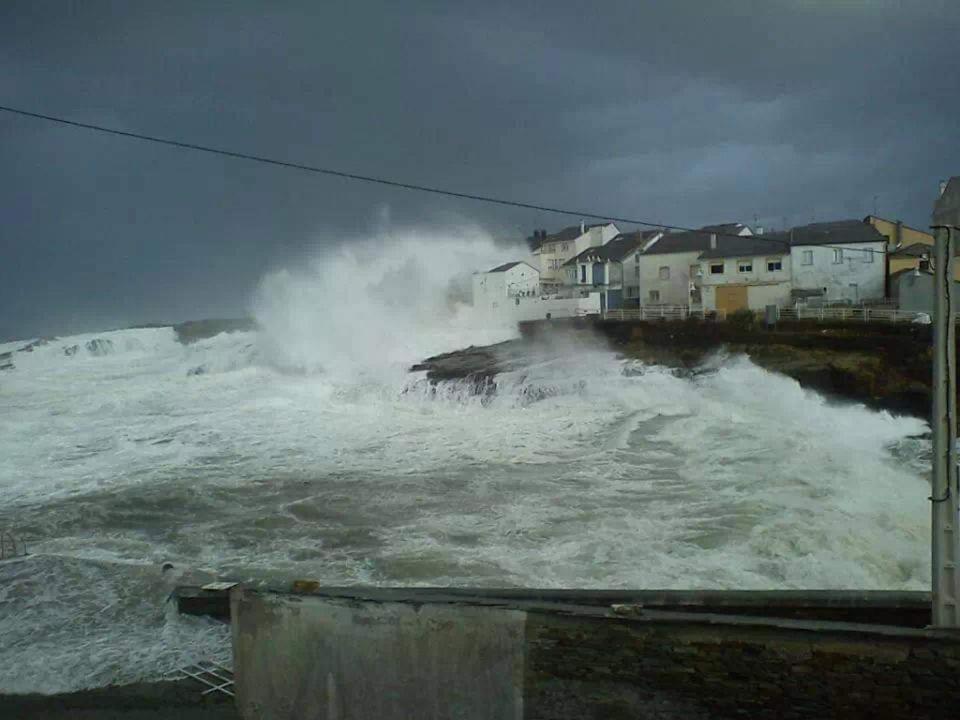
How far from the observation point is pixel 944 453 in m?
4.44

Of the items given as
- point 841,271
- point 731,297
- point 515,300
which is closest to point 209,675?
point 841,271

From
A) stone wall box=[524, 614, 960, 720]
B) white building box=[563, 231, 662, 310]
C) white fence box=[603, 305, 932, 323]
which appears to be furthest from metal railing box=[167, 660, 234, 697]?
white building box=[563, 231, 662, 310]

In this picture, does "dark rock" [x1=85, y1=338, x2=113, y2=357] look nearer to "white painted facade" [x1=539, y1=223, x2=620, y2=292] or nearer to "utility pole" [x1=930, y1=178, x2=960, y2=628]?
"white painted facade" [x1=539, y1=223, x2=620, y2=292]

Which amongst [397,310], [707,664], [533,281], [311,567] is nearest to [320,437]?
[311,567]

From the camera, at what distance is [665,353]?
24797 mm

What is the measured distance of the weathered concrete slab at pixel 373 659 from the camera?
462cm

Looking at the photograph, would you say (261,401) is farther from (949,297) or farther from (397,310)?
(949,297)

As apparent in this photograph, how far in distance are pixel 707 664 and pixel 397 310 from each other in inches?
1215

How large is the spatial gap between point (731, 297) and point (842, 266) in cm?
436

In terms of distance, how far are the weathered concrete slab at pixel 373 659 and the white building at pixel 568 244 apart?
38.7 meters

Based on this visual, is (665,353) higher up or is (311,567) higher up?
(665,353)

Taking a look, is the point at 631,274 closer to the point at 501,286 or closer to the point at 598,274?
the point at 598,274

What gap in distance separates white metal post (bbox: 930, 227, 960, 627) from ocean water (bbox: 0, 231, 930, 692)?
3.56 meters

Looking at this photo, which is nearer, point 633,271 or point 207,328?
point 633,271
